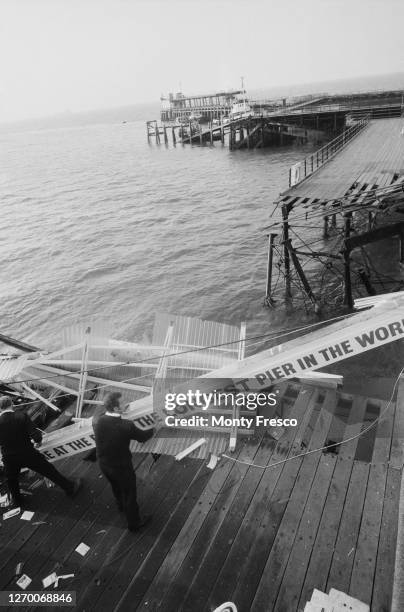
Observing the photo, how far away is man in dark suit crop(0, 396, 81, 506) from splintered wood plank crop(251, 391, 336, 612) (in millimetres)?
3132

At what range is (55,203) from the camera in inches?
1646

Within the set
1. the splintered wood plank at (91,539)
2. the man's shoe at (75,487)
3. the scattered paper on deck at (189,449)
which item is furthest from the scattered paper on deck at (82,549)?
the scattered paper on deck at (189,449)

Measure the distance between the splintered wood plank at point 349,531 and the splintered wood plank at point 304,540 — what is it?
30cm

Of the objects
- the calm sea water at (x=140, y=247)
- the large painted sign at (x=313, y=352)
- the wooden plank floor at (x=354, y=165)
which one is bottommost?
the calm sea water at (x=140, y=247)

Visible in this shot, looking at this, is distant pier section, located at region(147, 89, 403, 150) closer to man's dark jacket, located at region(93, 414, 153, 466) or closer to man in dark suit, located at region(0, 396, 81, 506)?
man's dark jacket, located at region(93, 414, 153, 466)

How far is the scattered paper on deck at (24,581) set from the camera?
16.0ft

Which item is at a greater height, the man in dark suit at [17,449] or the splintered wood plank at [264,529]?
the man in dark suit at [17,449]

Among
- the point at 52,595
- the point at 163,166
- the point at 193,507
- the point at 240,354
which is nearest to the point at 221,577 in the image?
the point at 193,507

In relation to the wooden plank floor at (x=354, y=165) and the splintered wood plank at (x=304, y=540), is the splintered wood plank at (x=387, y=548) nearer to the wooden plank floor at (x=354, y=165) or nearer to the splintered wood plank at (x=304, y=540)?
the splintered wood plank at (x=304, y=540)

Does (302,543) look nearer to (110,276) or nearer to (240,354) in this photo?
(240,354)

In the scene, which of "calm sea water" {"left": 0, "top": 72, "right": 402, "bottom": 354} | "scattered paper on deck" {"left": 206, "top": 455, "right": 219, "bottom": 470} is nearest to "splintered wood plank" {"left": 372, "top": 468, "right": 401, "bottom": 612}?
"scattered paper on deck" {"left": 206, "top": 455, "right": 219, "bottom": 470}

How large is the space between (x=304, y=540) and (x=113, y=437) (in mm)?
2796

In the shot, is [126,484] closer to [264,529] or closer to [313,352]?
[264,529]

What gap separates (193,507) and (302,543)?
5.12 feet
